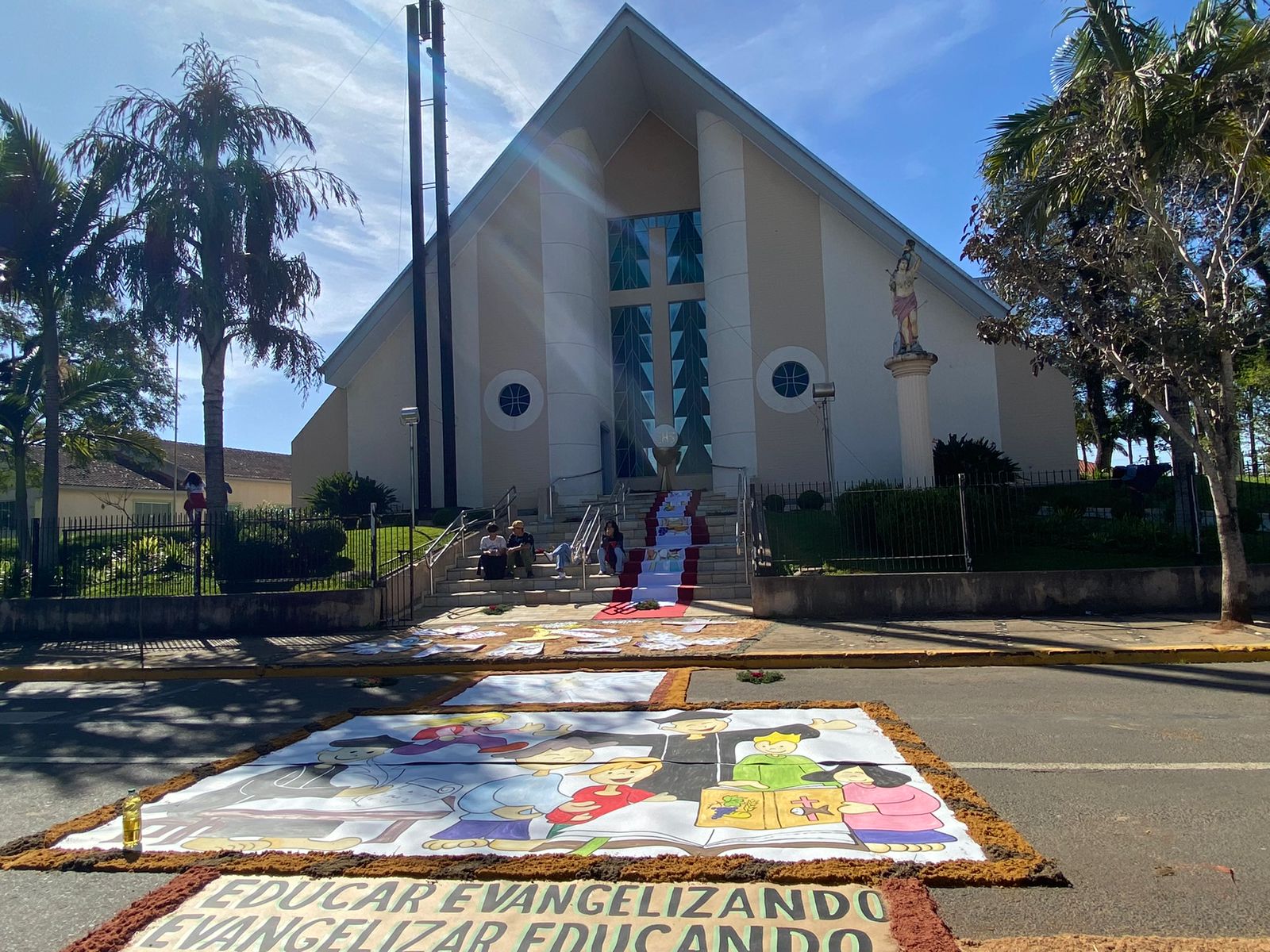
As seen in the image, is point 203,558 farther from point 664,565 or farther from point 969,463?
point 969,463

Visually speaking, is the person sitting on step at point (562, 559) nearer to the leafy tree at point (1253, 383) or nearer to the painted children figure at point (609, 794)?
the painted children figure at point (609, 794)

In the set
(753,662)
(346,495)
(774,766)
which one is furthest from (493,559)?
(774,766)

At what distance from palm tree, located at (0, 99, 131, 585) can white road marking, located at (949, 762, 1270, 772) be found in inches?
601

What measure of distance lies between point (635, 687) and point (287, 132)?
41.0ft

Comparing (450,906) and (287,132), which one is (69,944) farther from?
(287,132)

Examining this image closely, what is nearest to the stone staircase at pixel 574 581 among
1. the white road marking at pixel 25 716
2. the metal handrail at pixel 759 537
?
the metal handrail at pixel 759 537

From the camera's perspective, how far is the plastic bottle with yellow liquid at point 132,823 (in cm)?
416

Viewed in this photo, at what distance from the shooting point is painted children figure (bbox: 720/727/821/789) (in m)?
4.88

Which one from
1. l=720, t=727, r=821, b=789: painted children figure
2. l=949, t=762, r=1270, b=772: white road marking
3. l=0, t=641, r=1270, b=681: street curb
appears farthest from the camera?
l=0, t=641, r=1270, b=681: street curb

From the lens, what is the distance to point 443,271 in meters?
22.5

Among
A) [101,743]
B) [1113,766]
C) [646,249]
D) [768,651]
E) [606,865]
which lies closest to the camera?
[606,865]

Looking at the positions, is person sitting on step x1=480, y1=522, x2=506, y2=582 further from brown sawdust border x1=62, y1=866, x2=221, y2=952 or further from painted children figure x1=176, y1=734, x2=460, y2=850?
brown sawdust border x1=62, y1=866, x2=221, y2=952

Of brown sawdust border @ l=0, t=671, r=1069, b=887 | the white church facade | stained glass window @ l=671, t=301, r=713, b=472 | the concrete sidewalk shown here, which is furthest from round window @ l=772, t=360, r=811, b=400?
brown sawdust border @ l=0, t=671, r=1069, b=887

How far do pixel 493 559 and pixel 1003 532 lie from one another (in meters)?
8.22
